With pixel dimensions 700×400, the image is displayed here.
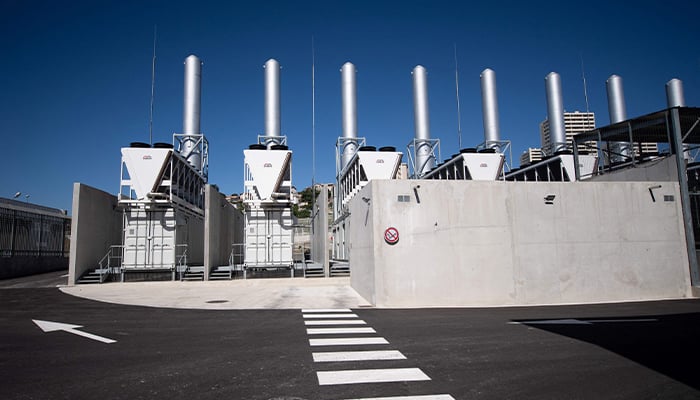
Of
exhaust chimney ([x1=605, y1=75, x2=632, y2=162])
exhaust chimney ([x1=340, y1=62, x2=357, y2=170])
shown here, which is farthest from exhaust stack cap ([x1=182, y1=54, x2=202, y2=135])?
exhaust chimney ([x1=605, y1=75, x2=632, y2=162])

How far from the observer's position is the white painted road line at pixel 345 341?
23.0ft

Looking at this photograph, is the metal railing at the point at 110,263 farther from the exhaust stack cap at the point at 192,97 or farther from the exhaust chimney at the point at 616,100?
the exhaust chimney at the point at 616,100

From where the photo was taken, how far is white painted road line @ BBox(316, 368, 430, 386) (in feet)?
16.3

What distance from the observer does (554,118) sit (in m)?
33.9

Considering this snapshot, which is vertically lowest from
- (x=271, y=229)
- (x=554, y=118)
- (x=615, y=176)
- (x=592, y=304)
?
(x=592, y=304)

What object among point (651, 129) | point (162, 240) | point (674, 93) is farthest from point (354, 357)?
point (674, 93)

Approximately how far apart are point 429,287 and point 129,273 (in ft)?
51.6

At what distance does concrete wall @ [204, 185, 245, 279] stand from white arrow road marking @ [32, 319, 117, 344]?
10.6 m

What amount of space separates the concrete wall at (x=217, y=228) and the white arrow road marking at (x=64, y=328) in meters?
10.6

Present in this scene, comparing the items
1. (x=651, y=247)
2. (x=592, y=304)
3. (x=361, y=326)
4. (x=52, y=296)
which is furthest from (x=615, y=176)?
(x=52, y=296)

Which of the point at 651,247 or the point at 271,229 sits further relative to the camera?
the point at 271,229

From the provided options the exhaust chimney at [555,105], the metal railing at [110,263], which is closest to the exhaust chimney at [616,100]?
the exhaust chimney at [555,105]

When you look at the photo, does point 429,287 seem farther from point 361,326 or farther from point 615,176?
point 615,176

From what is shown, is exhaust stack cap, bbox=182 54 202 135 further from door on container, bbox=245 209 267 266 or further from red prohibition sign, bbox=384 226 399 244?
red prohibition sign, bbox=384 226 399 244
